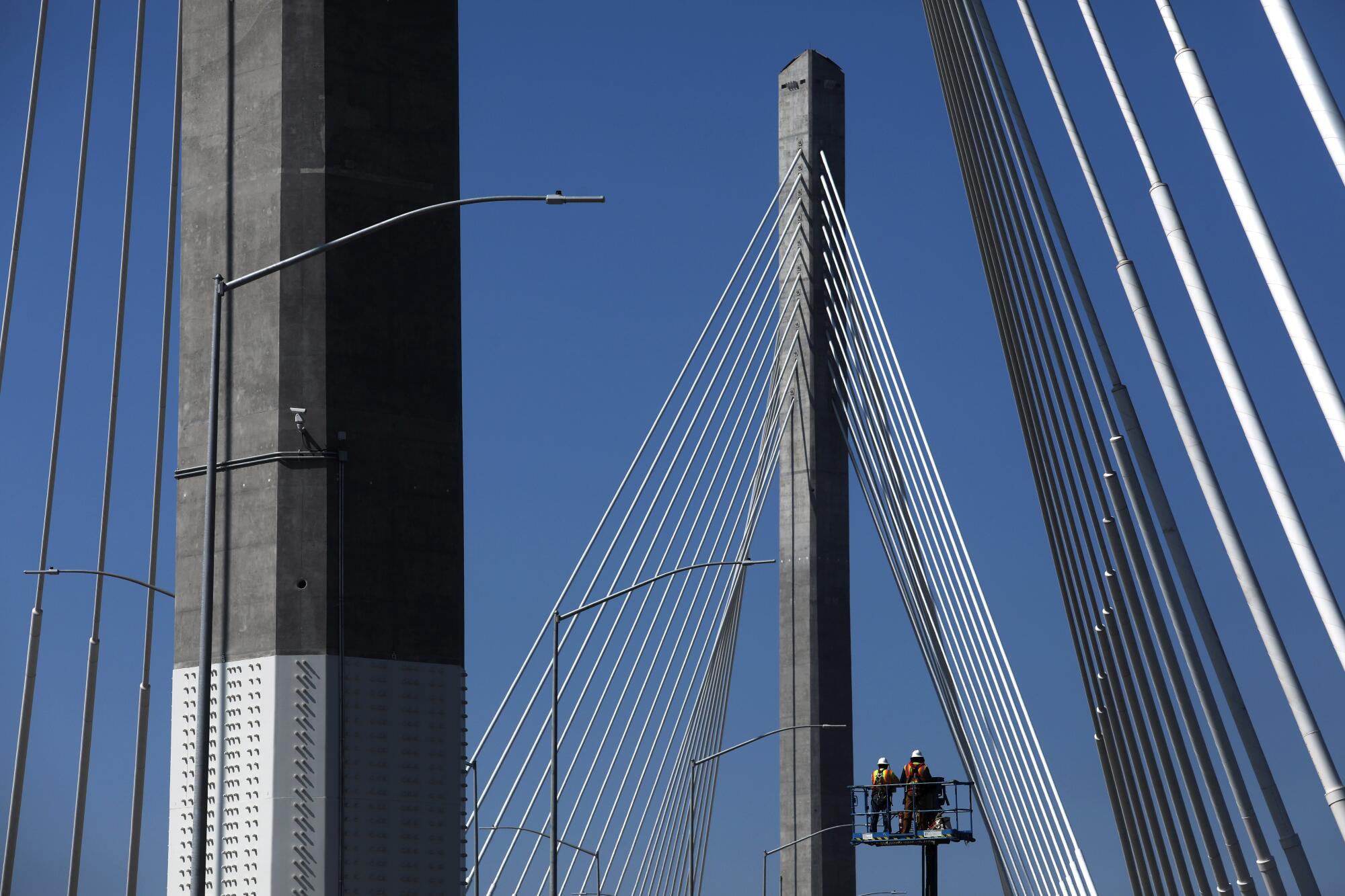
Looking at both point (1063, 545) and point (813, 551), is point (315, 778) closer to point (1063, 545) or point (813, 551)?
point (1063, 545)

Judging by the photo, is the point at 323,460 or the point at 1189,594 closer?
the point at 1189,594

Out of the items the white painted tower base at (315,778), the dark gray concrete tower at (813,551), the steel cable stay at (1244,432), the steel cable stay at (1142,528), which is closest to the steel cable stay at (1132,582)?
the steel cable stay at (1142,528)

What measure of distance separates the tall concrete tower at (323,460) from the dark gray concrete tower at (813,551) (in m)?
14.6

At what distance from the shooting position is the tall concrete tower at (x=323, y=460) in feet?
60.7

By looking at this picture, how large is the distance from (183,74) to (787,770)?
17.5 metres

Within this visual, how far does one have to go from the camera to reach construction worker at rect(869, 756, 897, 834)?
1414 inches

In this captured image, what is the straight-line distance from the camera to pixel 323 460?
60.7ft

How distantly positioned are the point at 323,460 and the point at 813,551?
16197 mm

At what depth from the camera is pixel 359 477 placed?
18.7 metres

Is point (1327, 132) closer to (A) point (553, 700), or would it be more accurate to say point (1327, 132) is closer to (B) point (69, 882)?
(B) point (69, 882)

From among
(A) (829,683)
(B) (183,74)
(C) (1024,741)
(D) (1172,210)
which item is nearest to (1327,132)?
(D) (1172,210)

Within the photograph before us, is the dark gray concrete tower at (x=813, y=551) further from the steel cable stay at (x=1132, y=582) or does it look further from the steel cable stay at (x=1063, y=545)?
the steel cable stay at (x=1132, y=582)

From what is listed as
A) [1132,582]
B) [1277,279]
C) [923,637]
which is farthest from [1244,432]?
[923,637]

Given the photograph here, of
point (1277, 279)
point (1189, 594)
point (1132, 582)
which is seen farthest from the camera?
point (1132, 582)
